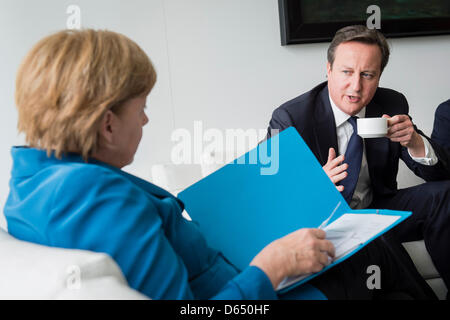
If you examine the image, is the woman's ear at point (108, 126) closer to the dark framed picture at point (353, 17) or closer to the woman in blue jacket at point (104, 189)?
the woman in blue jacket at point (104, 189)

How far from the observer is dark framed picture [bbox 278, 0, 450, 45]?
257cm

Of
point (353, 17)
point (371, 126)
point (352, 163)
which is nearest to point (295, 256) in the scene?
point (371, 126)

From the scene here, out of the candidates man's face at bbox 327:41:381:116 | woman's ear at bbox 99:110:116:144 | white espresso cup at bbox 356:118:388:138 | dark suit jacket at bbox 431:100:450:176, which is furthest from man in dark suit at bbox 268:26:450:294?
woman's ear at bbox 99:110:116:144

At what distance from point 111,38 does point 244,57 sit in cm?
188

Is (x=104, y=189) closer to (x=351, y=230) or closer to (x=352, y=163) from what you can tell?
A: (x=351, y=230)

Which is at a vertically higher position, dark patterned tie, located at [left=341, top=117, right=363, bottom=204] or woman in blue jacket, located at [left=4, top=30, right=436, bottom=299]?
woman in blue jacket, located at [left=4, top=30, right=436, bottom=299]

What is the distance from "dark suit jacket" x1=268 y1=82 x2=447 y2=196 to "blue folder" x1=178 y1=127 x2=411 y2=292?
0.78 metres

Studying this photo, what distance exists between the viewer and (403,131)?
1.76 meters

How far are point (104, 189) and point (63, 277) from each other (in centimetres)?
14

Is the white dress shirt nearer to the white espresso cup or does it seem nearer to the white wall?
the white espresso cup

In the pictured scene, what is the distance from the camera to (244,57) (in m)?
2.62

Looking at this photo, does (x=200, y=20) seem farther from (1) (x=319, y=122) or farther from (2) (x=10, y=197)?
(2) (x=10, y=197)

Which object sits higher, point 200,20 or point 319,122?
point 200,20
